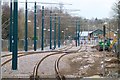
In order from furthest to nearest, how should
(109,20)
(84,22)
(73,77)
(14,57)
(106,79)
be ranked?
1. (84,22)
2. (109,20)
3. (14,57)
4. (73,77)
5. (106,79)

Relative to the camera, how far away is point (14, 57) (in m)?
21.6

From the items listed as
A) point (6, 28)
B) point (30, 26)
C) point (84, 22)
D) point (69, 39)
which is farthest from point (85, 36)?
point (6, 28)

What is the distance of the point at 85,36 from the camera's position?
421ft

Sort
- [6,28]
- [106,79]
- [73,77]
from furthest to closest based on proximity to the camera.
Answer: [6,28]
[73,77]
[106,79]

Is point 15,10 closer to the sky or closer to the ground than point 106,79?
closer to the sky

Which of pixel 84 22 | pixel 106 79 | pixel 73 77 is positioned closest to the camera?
pixel 106 79

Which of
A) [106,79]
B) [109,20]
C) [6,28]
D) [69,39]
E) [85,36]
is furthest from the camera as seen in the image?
[85,36]

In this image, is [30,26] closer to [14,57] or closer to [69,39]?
[69,39]

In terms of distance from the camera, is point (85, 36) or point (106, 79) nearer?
point (106, 79)

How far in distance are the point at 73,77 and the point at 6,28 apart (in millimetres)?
57118

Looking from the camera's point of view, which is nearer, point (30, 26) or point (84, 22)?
point (30, 26)

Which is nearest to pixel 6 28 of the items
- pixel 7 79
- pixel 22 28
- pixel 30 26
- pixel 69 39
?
pixel 22 28

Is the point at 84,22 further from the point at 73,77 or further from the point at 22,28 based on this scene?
the point at 73,77

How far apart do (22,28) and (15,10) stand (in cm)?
5602
